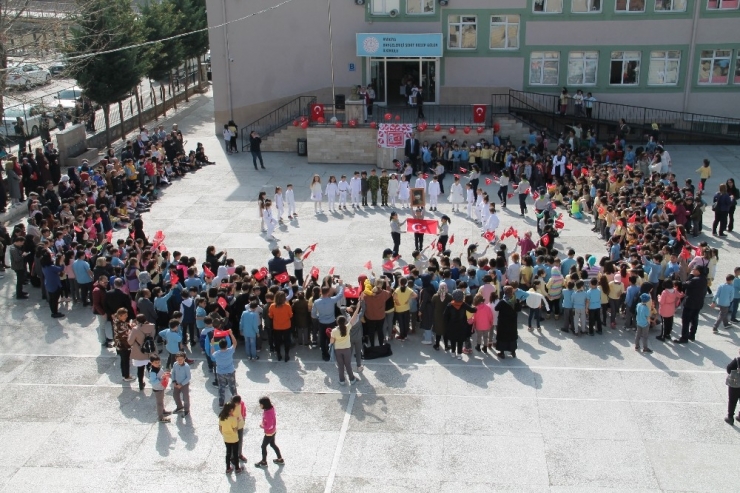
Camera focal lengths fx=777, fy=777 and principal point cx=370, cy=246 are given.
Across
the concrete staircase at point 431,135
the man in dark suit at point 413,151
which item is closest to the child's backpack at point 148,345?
the man in dark suit at point 413,151

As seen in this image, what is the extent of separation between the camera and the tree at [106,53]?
1117 inches

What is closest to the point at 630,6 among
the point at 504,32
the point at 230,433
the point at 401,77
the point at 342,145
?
the point at 504,32

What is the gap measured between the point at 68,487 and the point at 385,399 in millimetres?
5108

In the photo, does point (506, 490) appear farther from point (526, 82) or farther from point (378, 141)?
point (526, 82)

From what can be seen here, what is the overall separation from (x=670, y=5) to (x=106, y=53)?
22.0 metres

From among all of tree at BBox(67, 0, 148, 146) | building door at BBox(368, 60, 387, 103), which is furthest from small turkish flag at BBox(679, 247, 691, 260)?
tree at BBox(67, 0, 148, 146)

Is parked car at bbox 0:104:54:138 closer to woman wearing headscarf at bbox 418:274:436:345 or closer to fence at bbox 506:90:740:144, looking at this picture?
fence at bbox 506:90:740:144

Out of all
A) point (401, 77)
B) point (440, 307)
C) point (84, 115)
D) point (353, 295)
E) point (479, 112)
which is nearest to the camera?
point (440, 307)

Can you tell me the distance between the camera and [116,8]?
1158 inches

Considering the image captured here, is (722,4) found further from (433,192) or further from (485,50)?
(433,192)

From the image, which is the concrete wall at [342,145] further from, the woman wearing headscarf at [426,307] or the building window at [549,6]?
the woman wearing headscarf at [426,307]

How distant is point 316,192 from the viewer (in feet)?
76.8

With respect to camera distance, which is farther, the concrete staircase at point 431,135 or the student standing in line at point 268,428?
the concrete staircase at point 431,135

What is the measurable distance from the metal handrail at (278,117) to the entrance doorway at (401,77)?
2974 millimetres
